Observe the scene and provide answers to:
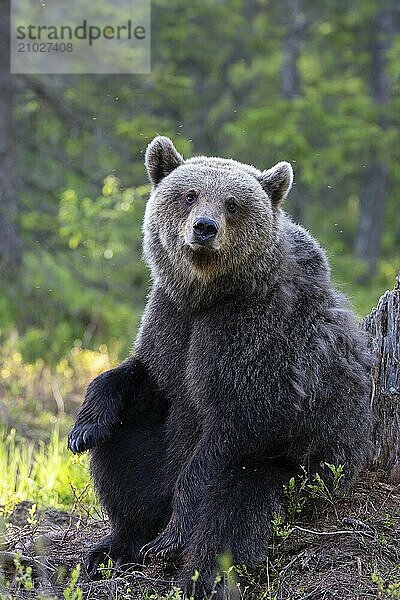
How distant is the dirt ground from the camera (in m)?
4.57

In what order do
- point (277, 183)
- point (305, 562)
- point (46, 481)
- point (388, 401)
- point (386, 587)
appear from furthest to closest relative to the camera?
point (46, 481) < point (388, 401) < point (277, 183) < point (305, 562) < point (386, 587)

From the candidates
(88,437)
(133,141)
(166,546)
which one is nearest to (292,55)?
(133,141)

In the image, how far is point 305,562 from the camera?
15.8ft

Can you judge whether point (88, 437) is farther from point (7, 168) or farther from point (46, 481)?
point (7, 168)

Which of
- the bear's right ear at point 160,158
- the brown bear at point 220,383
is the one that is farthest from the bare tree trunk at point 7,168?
the brown bear at point 220,383

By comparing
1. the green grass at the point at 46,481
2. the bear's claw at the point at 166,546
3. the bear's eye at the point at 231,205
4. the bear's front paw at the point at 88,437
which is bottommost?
the green grass at the point at 46,481

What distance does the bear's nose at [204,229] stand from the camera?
15.9 feet

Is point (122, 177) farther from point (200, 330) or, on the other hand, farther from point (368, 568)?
point (368, 568)

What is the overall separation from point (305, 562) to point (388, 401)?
1.32 m

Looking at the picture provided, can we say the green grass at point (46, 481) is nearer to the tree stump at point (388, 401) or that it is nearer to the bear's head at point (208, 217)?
the bear's head at point (208, 217)

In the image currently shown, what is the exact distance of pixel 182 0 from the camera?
17.2m

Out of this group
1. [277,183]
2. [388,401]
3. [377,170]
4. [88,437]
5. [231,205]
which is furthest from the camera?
[377,170]

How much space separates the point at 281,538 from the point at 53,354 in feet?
24.0

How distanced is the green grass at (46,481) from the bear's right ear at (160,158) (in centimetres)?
201
